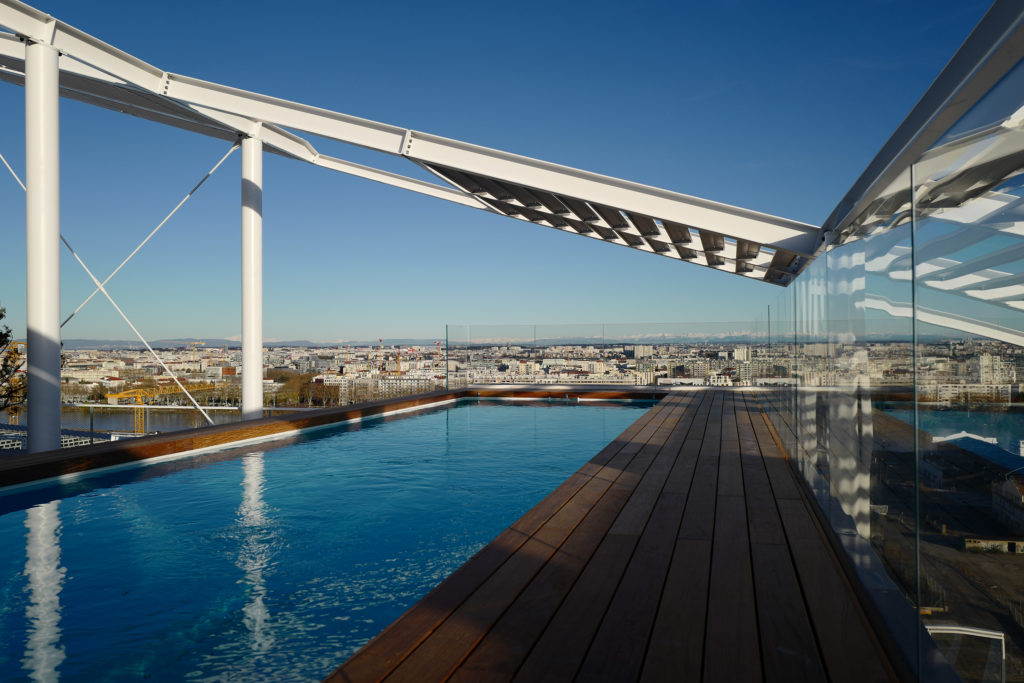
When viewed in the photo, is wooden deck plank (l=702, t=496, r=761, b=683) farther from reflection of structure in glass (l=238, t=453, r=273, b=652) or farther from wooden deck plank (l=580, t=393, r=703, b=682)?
reflection of structure in glass (l=238, t=453, r=273, b=652)

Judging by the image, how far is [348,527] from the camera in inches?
161

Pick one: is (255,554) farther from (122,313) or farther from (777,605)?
(122,313)

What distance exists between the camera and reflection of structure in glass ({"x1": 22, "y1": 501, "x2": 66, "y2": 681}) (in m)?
2.30

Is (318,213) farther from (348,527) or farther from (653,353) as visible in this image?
(348,527)

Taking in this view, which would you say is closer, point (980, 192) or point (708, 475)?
point (980, 192)

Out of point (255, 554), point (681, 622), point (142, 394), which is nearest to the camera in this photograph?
point (681, 622)

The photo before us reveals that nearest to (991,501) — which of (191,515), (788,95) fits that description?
(191,515)

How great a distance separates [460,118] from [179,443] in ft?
37.0

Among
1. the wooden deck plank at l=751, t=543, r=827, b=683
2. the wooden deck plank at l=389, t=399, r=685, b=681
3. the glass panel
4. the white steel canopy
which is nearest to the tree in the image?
the white steel canopy

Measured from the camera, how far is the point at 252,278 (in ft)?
24.7

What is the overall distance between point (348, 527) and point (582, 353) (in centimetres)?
988

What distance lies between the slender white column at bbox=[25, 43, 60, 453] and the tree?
4.88m

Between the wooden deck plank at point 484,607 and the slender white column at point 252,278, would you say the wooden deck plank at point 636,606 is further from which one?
the slender white column at point 252,278

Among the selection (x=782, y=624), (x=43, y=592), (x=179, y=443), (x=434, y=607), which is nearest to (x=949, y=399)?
(x=782, y=624)
